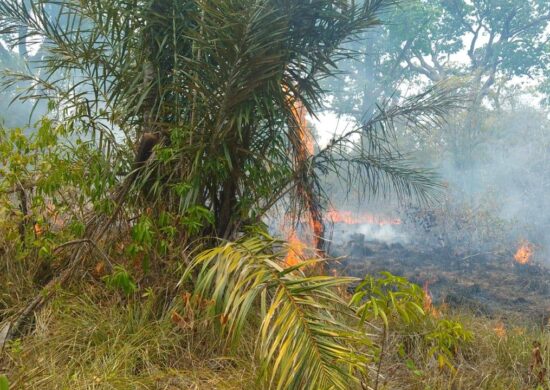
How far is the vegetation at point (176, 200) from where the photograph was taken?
8.49ft

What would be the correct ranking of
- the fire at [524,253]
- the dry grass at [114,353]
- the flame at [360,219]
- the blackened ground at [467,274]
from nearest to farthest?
the dry grass at [114,353] → the blackened ground at [467,274] → the fire at [524,253] → the flame at [360,219]

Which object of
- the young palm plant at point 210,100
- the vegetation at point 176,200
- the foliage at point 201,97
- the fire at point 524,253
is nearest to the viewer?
the vegetation at point 176,200

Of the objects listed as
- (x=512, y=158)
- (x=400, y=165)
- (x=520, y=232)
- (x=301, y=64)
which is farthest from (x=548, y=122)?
(x=301, y=64)

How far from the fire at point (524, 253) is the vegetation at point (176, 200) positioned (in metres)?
7.11

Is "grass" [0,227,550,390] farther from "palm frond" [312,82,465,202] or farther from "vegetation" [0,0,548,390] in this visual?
"palm frond" [312,82,465,202]

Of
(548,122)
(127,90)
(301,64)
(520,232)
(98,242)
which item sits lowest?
(520,232)

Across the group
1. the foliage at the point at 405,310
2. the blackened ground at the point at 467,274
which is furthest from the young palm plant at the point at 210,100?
the blackened ground at the point at 467,274

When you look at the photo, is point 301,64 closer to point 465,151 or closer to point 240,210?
point 240,210

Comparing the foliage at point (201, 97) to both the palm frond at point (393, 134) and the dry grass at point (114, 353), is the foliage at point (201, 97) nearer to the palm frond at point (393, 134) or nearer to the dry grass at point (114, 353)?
the palm frond at point (393, 134)

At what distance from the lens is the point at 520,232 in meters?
13.1

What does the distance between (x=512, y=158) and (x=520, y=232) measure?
378 cm

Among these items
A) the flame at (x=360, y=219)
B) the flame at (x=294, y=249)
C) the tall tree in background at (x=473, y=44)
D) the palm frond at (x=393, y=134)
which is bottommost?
the flame at (x=360, y=219)

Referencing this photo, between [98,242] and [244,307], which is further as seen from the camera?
[98,242]

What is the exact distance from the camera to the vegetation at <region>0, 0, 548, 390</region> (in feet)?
8.49
